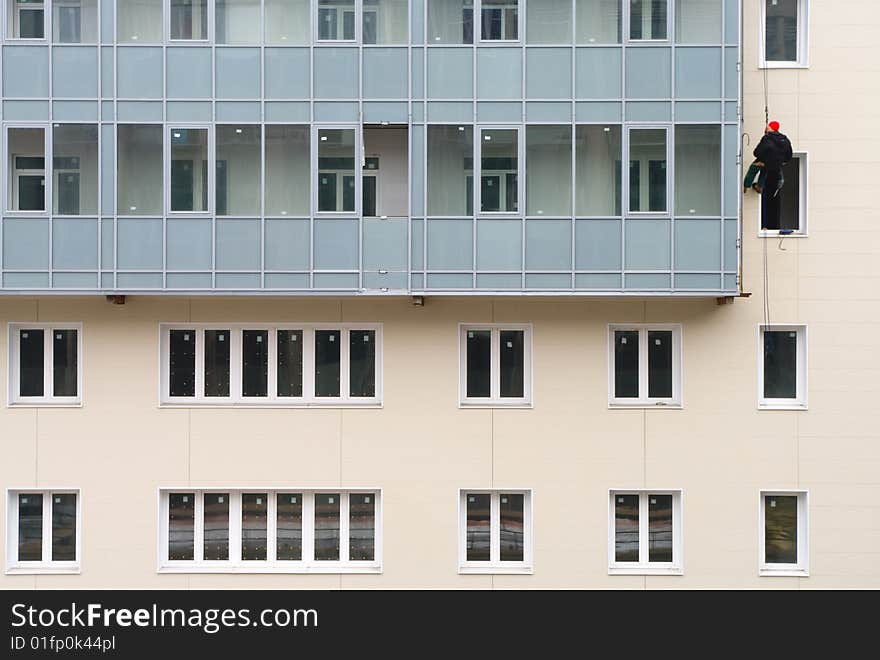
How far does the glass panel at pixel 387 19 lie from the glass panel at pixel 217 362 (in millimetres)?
5919

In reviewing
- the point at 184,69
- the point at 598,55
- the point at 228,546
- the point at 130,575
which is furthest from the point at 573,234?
the point at 130,575

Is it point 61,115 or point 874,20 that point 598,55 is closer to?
point 874,20

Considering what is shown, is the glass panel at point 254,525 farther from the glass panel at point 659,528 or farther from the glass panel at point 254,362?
the glass panel at point 659,528

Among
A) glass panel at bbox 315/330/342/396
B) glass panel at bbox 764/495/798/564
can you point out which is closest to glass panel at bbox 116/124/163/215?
glass panel at bbox 315/330/342/396

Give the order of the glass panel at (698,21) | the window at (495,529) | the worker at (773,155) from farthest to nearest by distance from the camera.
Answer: the window at (495,529)
the glass panel at (698,21)
the worker at (773,155)

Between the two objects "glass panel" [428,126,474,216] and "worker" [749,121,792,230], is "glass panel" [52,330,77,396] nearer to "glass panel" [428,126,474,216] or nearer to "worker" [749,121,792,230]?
"glass panel" [428,126,474,216]

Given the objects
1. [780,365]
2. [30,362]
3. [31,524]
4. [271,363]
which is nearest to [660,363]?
[780,365]

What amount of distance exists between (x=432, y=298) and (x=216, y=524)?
222 inches

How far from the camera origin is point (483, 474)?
55.7 ft

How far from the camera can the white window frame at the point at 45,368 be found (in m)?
17.1

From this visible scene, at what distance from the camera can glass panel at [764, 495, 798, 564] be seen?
17172mm

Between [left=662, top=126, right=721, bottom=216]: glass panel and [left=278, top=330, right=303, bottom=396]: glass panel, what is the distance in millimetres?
7093

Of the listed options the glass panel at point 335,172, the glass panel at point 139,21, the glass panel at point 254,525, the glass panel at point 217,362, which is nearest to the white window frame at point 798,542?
the glass panel at point 254,525

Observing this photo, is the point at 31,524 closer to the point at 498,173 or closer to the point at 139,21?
the point at 139,21
